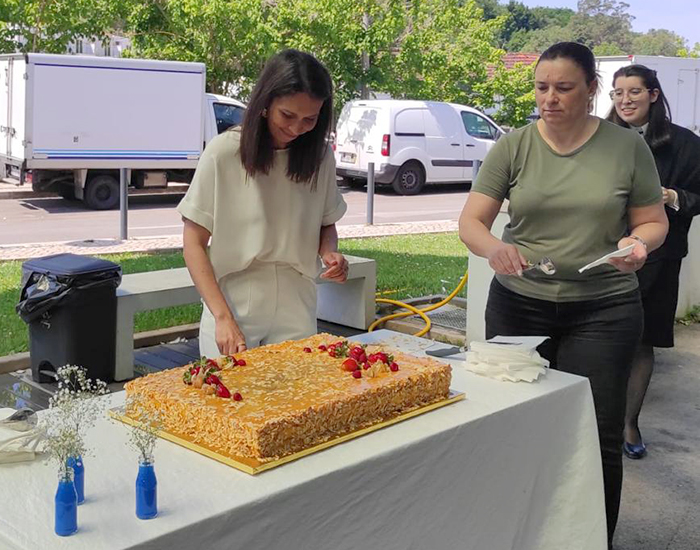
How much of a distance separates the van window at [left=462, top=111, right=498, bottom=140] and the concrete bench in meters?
13.0

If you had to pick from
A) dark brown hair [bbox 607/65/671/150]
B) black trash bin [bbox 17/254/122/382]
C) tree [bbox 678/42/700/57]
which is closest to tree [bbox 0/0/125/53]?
black trash bin [bbox 17/254/122/382]

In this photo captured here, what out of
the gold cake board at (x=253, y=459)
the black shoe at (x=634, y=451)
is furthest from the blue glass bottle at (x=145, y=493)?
the black shoe at (x=634, y=451)

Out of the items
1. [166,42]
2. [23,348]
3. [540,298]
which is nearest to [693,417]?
[540,298]

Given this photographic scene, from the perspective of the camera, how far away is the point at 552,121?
302 cm

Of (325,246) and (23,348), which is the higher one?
(325,246)

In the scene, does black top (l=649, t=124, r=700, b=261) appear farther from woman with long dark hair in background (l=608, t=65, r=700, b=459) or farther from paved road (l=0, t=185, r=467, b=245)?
paved road (l=0, t=185, r=467, b=245)

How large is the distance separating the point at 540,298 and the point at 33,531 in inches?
75.8

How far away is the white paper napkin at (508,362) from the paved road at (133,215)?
9.61 meters

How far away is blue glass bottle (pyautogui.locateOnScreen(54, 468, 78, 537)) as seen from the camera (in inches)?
65.7

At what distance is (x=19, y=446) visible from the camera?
2008mm

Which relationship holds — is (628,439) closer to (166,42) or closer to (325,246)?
Answer: (325,246)

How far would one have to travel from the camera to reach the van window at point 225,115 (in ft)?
58.0

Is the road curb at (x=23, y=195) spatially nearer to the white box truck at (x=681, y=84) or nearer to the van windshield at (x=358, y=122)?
the van windshield at (x=358, y=122)

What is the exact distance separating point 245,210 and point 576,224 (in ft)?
3.50
